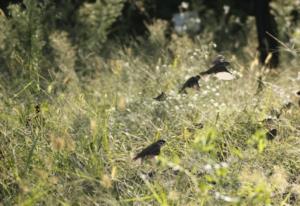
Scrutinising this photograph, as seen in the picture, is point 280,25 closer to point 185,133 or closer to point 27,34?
point 27,34

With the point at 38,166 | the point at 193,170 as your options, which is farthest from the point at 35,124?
the point at 193,170

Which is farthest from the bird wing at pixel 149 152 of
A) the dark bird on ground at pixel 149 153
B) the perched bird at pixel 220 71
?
the perched bird at pixel 220 71

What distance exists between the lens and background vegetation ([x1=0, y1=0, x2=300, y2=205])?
2.42m

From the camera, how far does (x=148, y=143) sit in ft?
9.53

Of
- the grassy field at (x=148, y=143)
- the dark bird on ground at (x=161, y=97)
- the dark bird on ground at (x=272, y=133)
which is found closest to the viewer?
the grassy field at (x=148, y=143)

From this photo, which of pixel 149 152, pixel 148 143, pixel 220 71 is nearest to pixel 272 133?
pixel 220 71

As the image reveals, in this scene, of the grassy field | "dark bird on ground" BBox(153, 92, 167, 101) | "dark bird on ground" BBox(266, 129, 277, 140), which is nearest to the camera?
the grassy field

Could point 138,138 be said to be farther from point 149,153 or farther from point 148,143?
point 149,153

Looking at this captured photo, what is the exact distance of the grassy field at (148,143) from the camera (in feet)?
7.87

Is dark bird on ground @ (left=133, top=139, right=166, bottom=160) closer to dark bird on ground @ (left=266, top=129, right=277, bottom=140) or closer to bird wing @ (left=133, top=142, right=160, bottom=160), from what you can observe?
bird wing @ (left=133, top=142, right=160, bottom=160)

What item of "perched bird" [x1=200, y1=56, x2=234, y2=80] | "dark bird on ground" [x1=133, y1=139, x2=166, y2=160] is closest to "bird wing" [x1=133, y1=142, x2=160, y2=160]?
"dark bird on ground" [x1=133, y1=139, x2=166, y2=160]

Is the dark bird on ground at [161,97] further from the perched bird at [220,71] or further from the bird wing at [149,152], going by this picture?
the bird wing at [149,152]

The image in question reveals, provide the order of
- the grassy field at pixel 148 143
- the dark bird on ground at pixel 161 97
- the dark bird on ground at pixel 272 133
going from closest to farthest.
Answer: the grassy field at pixel 148 143, the dark bird on ground at pixel 272 133, the dark bird on ground at pixel 161 97

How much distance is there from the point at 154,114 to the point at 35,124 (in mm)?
633
